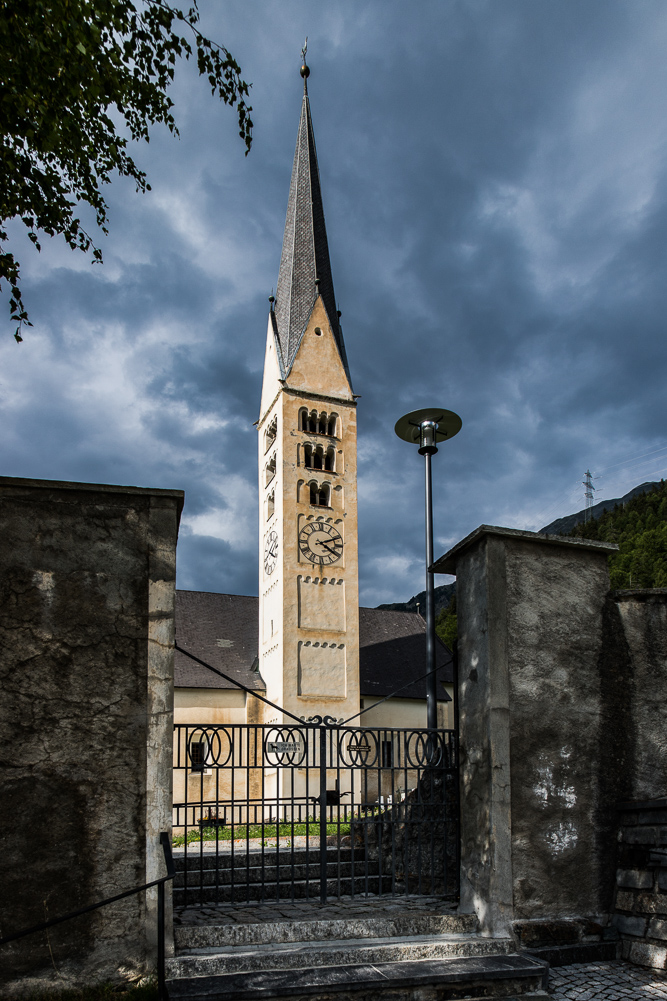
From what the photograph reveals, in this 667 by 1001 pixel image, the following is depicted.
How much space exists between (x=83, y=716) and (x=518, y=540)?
3.86 meters

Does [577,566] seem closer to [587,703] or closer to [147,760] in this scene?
[587,703]

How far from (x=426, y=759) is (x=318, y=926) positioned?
6.29 ft

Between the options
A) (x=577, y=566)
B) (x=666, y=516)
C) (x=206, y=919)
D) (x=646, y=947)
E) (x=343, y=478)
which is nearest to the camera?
(x=646, y=947)

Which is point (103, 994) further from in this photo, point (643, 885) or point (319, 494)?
point (319, 494)

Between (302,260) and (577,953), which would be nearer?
(577,953)

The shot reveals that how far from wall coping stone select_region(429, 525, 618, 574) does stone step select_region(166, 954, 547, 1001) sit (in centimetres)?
Result: 324

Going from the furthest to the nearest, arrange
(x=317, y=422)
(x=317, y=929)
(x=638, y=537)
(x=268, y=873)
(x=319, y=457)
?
1. (x=638, y=537)
2. (x=317, y=422)
3. (x=319, y=457)
4. (x=268, y=873)
5. (x=317, y=929)

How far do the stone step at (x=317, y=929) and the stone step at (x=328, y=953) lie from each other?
72mm

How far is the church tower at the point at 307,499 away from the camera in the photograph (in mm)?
31344

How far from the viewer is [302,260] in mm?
38719

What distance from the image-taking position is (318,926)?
6.09m

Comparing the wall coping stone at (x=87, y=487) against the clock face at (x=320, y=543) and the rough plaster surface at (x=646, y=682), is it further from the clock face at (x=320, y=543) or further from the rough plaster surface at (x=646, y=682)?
the clock face at (x=320, y=543)

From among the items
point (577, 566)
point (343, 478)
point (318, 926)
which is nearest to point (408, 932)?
point (318, 926)

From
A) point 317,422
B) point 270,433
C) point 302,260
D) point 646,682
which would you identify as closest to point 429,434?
point 646,682
